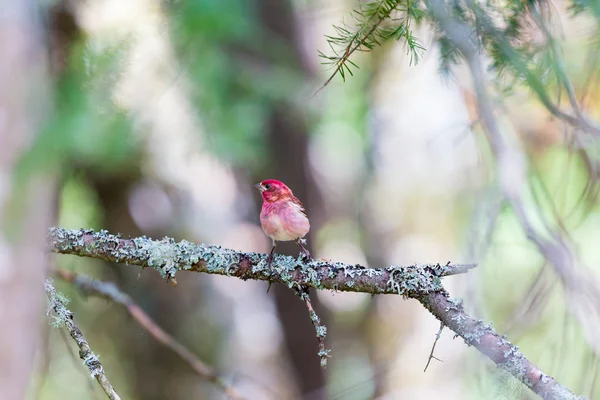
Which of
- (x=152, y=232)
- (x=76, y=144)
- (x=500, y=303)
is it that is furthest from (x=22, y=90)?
(x=500, y=303)

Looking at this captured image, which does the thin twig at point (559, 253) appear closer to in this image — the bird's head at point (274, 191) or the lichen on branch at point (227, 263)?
the lichen on branch at point (227, 263)

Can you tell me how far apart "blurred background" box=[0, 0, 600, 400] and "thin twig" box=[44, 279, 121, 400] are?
14.2 inches

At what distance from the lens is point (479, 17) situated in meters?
2.46

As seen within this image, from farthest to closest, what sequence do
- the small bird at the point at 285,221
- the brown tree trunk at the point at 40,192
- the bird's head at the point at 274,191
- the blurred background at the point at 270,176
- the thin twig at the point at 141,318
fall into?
the thin twig at the point at 141,318 → the brown tree trunk at the point at 40,192 → the bird's head at the point at 274,191 → the small bird at the point at 285,221 → the blurred background at the point at 270,176

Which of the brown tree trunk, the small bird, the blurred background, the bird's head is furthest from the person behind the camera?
the brown tree trunk

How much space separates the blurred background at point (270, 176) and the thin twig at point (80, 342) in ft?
1.18

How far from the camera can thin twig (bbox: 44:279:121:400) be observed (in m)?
2.56

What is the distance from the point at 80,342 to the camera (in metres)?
2.70

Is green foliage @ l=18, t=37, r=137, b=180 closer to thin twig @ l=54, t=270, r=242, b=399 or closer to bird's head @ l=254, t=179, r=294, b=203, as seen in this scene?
bird's head @ l=254, t=179, r=294, b=203

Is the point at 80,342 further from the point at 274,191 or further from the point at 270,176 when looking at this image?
the point at 270,176

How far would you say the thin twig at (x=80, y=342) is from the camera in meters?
2.56

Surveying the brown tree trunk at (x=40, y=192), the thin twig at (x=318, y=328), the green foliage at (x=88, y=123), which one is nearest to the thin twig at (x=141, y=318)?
the brown tree trunk at (x=40, y=192)

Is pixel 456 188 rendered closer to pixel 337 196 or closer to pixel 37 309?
pixel 337 196

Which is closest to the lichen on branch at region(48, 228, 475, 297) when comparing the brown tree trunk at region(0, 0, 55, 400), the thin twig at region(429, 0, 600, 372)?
the thin twig at region(429, 0, 600, 372)
